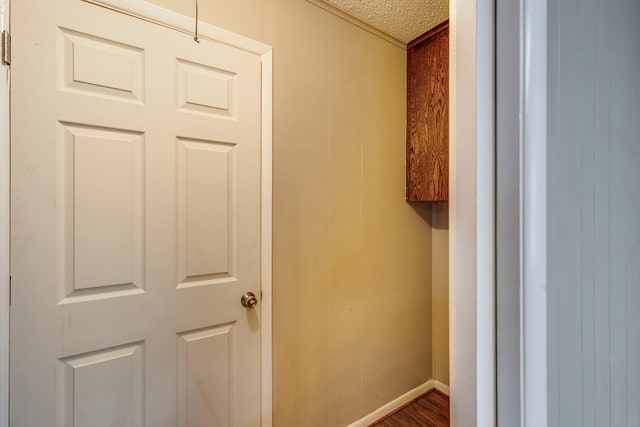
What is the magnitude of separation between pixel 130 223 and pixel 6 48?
608 mm

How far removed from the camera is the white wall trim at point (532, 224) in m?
0.39

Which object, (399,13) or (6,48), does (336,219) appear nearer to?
(399,13)

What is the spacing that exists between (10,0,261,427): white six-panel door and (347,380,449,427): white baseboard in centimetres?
74

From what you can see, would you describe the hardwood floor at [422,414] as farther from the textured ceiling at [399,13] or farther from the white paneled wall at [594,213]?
the textured ceiling at [399,13]

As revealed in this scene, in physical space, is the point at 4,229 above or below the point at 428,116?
below

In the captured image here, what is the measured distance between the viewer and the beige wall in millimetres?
1400

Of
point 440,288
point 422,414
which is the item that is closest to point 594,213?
point 440,288

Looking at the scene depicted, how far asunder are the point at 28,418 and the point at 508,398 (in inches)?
52.3

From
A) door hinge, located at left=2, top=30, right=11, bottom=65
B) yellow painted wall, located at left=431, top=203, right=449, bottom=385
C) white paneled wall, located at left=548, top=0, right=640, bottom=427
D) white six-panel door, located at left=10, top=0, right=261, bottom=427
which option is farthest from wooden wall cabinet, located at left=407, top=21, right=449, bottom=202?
door hinge, located at left=2, top=30, right=11, bottom=65

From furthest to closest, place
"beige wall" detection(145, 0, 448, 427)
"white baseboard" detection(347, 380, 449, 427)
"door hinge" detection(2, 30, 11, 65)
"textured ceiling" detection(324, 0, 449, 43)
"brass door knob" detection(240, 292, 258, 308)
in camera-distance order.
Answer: "white baseboard" detection(347, 380, 449, 427), "textured ceiling" detection(324, 0, 449, 43), "beige wall" detection(145, 0, 448, 427), "brass door knob" detection(240, 292, 258, 308), "door hinge" detection(2, 30, 11, 65)

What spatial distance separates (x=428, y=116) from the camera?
180 cm

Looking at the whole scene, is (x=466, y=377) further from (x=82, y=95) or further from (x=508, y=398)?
(x=82, y=95)

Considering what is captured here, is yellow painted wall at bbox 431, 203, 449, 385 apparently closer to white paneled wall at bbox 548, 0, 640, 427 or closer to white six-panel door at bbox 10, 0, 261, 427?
white paneled wall at bbox 548, 0, 640, 427

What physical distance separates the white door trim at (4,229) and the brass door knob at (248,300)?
0.73 meters
